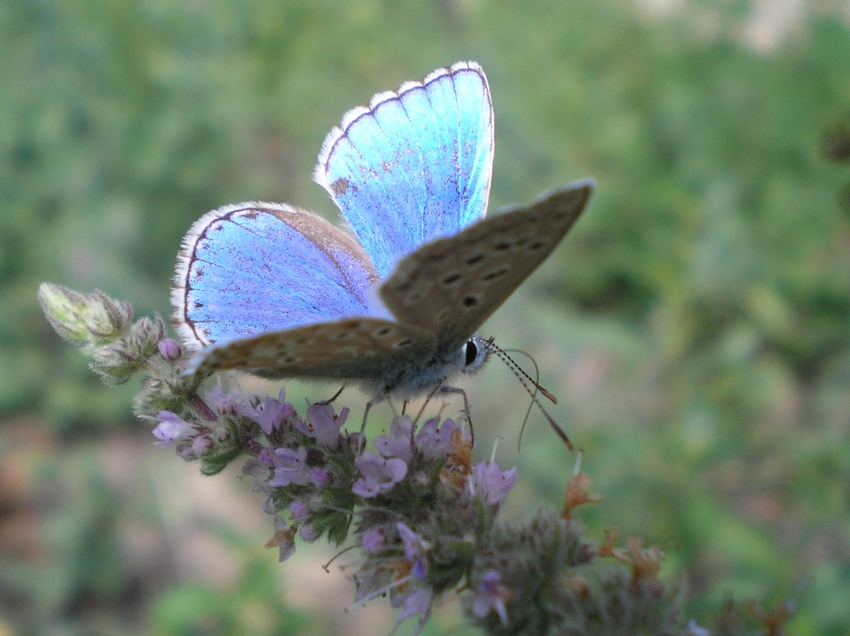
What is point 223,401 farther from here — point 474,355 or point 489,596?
point 489,596

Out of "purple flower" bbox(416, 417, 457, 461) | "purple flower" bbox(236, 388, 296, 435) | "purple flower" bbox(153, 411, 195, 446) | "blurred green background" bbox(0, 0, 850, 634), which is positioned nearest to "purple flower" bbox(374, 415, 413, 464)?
"purple flower" bbox(416, 417, 457, 461)

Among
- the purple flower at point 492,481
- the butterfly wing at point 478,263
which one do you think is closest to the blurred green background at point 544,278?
the purple flower at point 492,481

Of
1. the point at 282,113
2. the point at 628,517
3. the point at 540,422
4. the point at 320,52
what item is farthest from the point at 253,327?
the point at 320,52

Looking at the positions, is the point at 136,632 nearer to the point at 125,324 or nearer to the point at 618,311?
the point at 125,324

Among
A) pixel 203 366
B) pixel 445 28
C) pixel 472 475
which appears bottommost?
pixel 472 475

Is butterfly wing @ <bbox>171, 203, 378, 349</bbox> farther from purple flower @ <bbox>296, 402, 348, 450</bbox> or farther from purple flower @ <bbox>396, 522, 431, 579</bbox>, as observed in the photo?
purple flower @ <bbox>396, 522, 431, 579</bbox>

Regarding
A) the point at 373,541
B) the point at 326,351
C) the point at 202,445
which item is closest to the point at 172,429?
the point at 202,445
